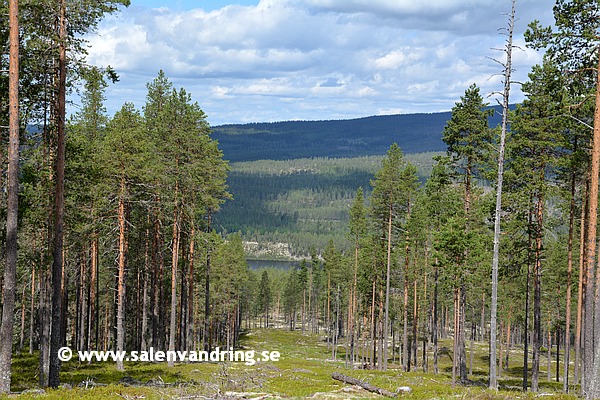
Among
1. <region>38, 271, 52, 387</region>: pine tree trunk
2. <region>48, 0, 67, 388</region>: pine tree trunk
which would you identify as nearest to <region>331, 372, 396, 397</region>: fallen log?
<region>48, 0, 67, 388</region>: pine tree trunk

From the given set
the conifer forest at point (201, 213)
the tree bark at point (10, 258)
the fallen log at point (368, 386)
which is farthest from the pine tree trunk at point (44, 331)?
the fallen log at point (368, 386)

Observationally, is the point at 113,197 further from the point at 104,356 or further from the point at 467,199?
the point at 467,199

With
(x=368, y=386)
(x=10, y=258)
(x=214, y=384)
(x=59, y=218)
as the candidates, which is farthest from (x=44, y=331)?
(x=368, y=386)

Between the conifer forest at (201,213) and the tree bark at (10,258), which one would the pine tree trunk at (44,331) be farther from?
the tree bark at (10,258)

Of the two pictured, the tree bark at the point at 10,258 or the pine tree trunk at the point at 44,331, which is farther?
the pine tree trunk at the point at 44,331

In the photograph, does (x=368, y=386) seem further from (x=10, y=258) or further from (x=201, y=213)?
(x=201, y=213)

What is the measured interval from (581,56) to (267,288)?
97279mm

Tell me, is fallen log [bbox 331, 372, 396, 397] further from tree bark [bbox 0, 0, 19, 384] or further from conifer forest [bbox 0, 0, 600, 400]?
tree bark [bbox 0, 0, 19, 384]

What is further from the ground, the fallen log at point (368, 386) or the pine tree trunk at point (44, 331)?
the pine tree trunk at point (44, 331)

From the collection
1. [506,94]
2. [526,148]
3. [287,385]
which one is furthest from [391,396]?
[526,148]

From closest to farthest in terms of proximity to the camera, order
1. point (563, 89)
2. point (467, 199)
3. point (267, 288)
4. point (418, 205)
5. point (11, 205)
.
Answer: point (11, 205) → point (563, 89) → point (467, 199) → point (418, 205) → point (267, 288)

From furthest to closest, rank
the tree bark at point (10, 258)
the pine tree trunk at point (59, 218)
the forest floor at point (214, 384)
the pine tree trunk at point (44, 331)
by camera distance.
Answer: the pine tree trunk at point (44, 331), the pine tree trunk at point (59, 218), the forest floor at point (214, 384), the tree bark at point (10, 258)

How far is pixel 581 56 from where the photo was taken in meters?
18.7

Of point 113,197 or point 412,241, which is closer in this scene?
point 113,197
